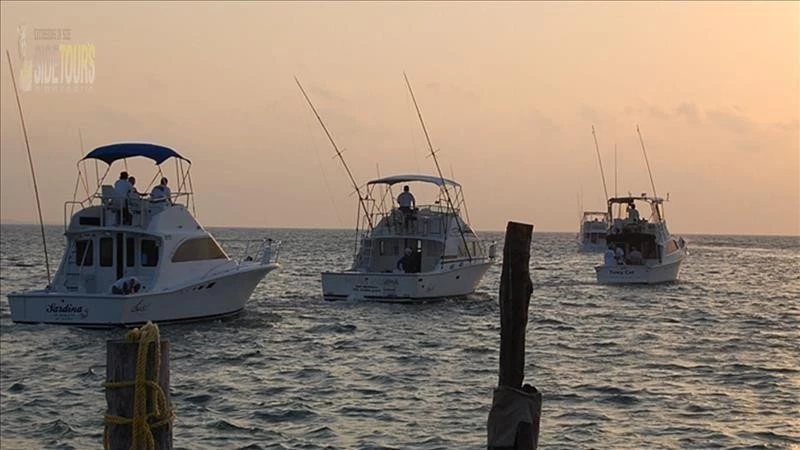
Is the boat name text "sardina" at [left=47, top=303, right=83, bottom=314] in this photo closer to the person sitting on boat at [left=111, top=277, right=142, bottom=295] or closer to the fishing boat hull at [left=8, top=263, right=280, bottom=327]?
the fishing boat hull at [left=8, top=263, right=280, bottom=327]

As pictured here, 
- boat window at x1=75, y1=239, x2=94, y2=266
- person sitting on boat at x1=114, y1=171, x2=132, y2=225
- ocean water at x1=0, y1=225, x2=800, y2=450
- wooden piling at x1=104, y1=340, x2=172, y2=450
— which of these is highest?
person sitting on boat at x1=114, y1=171, x2=132, y2=225

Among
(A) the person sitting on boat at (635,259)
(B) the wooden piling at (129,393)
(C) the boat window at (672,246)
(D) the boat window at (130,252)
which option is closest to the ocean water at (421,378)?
(D) the boat window at (130,252)

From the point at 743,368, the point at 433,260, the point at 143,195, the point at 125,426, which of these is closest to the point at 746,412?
the point at 743,368

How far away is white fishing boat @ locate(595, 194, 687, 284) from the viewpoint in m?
47.5

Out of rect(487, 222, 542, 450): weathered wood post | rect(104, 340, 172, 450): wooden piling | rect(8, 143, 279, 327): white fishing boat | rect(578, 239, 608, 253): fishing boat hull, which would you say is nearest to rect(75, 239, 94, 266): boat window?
rect(8, 143, 279, 327): white fishing boat

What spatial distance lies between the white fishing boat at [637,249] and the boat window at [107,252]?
27056 mm

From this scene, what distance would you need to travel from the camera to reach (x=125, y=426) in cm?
614

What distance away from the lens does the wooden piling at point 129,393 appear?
608cm

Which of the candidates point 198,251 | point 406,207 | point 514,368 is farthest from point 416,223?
point 514,368

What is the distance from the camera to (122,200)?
27.0 meters

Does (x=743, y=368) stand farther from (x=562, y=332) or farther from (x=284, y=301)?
(x=284, y=301)

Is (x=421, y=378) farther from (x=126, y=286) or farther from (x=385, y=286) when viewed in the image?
(x=385, y=286)

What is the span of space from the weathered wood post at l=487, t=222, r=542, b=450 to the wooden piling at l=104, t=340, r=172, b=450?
267 cm

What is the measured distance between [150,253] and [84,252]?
6.43 ft
